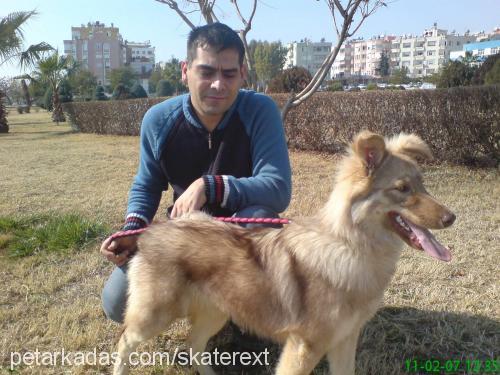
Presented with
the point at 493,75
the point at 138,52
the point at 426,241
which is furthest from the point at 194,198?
the point at 138,52

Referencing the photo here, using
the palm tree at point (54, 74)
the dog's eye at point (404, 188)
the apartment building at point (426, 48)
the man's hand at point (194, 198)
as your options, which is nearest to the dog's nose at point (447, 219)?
the dog's eye at point (404, 188)

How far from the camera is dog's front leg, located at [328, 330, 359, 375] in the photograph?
2707 millimetres

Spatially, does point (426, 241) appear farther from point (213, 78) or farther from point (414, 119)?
point (414, 119)

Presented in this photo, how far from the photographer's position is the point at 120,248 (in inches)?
126

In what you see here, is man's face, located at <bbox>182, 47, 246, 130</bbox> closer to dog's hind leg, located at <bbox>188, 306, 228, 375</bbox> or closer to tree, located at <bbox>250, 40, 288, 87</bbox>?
dog's hind leg, located at <bbox>188, 306, 228, 375</bbox>

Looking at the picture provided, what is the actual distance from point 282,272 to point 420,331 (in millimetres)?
1654

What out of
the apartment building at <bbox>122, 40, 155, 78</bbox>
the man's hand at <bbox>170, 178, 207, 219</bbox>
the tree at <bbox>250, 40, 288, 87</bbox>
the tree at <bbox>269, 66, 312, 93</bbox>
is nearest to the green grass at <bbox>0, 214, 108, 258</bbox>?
the man's hand at <bbox>170, 178, 207, 219</bbox>

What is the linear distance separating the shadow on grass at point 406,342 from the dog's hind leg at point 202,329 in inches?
7.9

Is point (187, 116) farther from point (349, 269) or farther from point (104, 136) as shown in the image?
point (104, 136)

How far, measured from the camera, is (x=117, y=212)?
7023mm

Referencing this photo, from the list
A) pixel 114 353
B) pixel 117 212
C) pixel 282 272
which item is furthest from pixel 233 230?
pixel 117 212

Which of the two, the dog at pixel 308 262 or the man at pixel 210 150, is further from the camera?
the man at pixel 210 150

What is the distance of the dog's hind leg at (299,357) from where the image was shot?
252 cm
